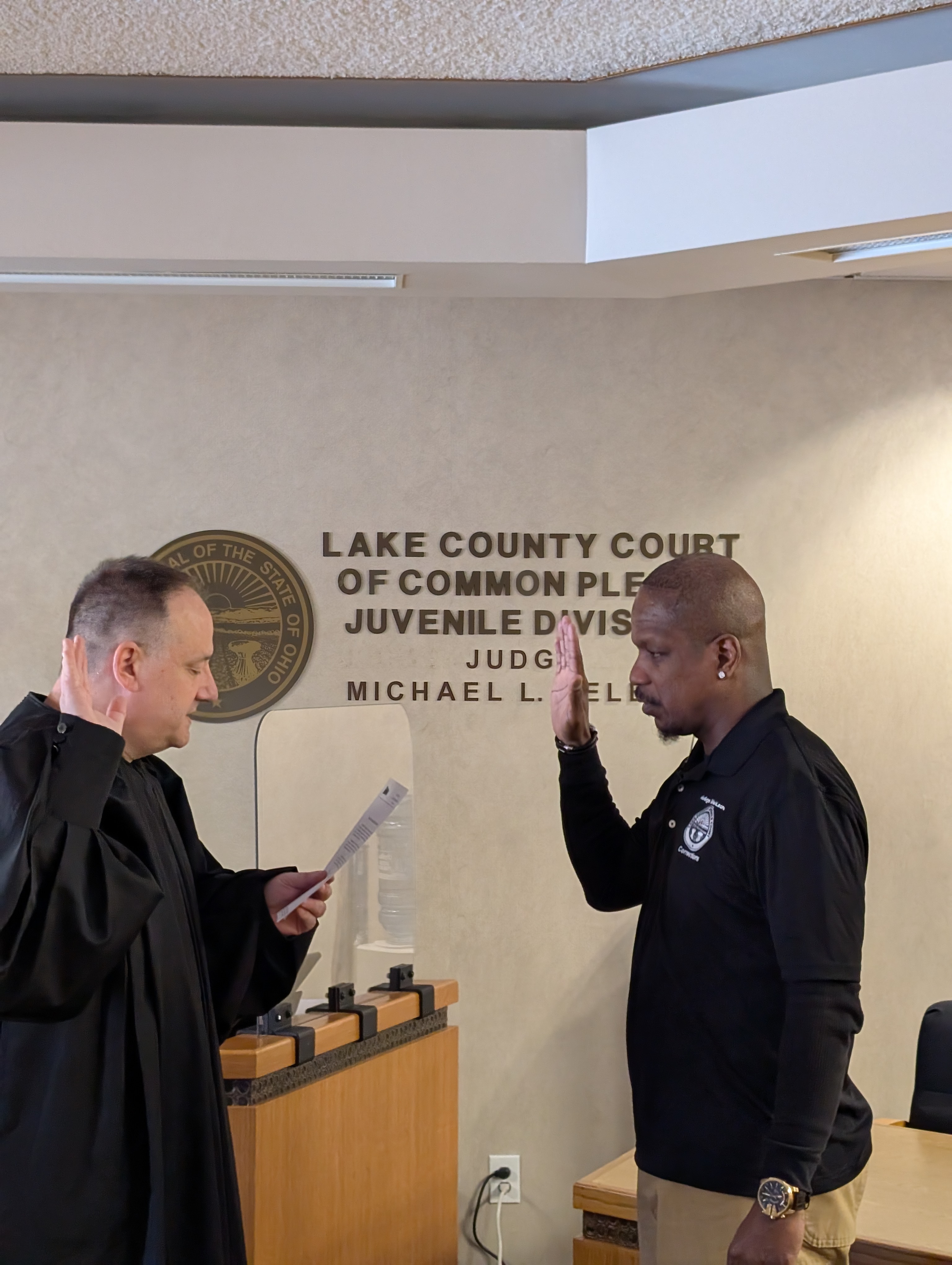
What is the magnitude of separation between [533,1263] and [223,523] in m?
2.61

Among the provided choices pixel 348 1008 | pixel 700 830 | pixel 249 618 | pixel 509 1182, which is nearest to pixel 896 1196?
pixel 700 830

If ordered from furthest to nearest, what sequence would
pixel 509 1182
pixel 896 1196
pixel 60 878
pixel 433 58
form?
pixel 509 1182 → pixel 433 58 → pixel 896 1196 → pixel 60 878

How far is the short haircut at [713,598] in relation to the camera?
222 cm

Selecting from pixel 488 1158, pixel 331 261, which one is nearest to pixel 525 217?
pixel 331 261

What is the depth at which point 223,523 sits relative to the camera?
4.24m

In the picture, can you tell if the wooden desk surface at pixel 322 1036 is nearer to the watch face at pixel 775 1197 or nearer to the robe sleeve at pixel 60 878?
the robe sleeve at pixel 60 878

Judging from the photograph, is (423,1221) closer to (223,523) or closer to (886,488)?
(223,523)

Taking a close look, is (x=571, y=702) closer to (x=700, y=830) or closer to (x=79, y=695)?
(x=700, y=830)

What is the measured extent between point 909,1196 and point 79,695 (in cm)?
196

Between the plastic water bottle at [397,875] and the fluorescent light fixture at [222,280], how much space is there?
1.61m

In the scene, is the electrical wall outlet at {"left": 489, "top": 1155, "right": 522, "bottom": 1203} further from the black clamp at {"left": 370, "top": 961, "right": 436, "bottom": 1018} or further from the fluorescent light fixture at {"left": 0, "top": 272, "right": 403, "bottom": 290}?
the fluorescent light fixture at {"left": 0, "top": 272, "right": 403, "bottom": 290}

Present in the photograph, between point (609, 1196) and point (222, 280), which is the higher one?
point (222, 280)

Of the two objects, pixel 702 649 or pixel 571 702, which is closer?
pixel 702 649

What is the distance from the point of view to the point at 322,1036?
2492 mm
